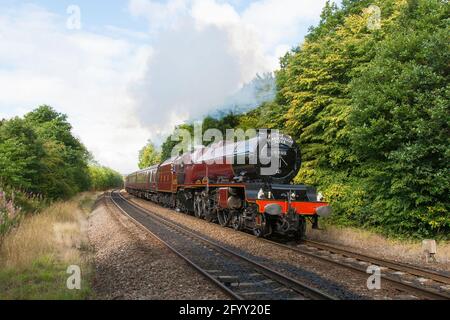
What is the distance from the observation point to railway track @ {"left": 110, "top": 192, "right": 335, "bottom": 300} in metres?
6.41

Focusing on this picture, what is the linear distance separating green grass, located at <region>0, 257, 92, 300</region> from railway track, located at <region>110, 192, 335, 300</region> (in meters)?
2.20

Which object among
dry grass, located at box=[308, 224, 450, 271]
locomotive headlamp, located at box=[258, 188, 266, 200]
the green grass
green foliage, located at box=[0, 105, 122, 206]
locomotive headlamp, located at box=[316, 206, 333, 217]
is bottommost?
dry grass, located at box=[308, 224, 450, 271]

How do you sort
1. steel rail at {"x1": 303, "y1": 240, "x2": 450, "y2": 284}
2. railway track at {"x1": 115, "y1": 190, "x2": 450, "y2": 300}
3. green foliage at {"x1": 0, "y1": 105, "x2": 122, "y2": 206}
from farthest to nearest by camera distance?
green foliage at {"x1": 0, "y1": 105, "x2": 122, "y2": 206} → steel rail at {"x1": 303, "y1": 240, "x2": 450, "y2": 284} → railway track at {"x1": 115, "y1": 190, "x2": 450, "y2": 300}

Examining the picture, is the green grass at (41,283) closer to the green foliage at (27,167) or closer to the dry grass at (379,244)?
the green foliage at (27,167)

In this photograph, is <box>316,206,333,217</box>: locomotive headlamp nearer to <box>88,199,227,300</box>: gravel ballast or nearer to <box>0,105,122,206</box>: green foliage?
<box>88,199,227,300</box>: gravel ballast

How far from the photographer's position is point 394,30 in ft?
48.9

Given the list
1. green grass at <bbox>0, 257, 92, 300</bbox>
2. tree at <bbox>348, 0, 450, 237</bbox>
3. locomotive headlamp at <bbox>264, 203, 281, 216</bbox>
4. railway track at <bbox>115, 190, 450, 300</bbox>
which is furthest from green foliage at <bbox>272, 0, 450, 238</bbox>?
green grass at <bbox>0, 257, 92, 300</bbox>

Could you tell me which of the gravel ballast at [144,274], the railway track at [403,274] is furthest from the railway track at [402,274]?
the gravel ballast at [144,274]

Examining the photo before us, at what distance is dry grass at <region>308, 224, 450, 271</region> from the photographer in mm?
10195

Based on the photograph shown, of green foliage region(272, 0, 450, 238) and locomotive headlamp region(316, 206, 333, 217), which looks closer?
green foliage region(272, 0, 450, 238)

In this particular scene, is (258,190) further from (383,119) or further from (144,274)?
(144,274)

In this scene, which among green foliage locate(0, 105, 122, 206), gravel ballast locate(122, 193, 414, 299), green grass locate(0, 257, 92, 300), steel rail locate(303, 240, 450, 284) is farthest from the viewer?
green foliage locate(0, 105, 122, 206)

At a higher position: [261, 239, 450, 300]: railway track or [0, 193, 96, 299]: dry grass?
[0, 193, 96, 299]: dry grass
